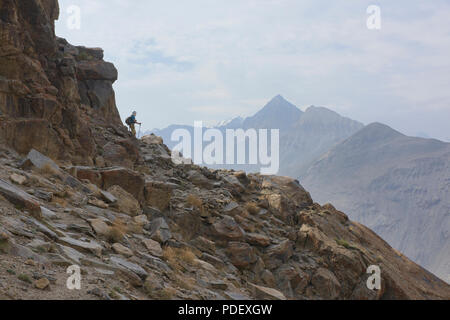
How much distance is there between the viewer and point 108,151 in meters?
23.5

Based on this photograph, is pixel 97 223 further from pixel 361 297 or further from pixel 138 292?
pixel 361 297

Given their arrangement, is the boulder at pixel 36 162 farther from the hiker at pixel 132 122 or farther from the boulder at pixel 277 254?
the hiker at pixel 132 122

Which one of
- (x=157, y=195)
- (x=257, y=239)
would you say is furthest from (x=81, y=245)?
(x=257, y=239)

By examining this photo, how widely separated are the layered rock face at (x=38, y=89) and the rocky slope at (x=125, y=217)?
0.19 ft

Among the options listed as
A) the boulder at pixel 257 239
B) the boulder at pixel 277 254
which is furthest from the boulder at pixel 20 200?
the boulder at pixel 277 254

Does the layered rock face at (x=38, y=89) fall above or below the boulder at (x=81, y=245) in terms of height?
above

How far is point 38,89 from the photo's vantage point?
20.0 metres

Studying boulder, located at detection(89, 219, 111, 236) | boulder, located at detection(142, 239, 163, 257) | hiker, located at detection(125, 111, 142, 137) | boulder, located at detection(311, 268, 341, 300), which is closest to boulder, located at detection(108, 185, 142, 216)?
boulder, located at detection(142, 239, 163, 257)

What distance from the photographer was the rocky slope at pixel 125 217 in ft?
33.7

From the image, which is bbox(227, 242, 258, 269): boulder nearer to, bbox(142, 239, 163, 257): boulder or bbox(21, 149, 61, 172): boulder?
bbox(142, 239, 163, 257): boulder

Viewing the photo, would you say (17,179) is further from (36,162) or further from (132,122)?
(132,122)

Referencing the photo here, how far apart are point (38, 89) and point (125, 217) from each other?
A: 8.81 meters

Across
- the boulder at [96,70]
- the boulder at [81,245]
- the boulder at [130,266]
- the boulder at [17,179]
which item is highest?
the boulder at [96,70]
